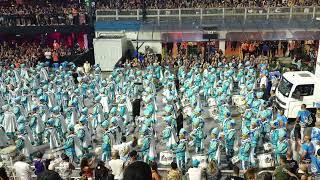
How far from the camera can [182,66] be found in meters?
22.7

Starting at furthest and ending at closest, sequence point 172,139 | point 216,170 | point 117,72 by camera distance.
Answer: point 117,72, point 172,139, point 216,170

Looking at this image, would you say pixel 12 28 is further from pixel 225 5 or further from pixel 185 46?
pixel 225 5

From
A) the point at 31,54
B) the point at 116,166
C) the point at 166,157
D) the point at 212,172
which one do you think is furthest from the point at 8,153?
the point at 31,54

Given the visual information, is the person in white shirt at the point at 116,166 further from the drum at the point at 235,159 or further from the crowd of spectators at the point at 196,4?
the crowd of spectators at the point at 196,4

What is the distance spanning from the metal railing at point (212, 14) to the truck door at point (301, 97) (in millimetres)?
12607

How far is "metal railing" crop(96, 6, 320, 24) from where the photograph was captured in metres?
27.8

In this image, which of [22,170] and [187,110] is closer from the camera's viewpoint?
[22,170]

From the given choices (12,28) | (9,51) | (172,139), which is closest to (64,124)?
(172,139)

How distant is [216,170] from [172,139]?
133 inches

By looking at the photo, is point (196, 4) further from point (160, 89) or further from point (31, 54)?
point (31, 54)

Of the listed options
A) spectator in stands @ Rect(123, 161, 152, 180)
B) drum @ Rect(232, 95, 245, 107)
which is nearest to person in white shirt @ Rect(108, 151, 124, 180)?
spectator in stands @ Rect(123, 161, 152, 180)

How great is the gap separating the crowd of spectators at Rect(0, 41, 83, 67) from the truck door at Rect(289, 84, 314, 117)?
49.8 feet

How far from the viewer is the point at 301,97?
53.9 ft

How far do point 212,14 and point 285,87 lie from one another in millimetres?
12386
